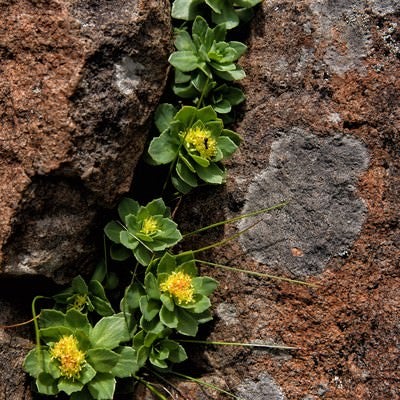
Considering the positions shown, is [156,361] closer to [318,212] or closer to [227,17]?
[318,212]

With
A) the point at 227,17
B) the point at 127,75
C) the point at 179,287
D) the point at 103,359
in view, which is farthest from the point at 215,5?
the point at 103,359

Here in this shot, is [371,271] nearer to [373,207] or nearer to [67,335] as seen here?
[373,207]

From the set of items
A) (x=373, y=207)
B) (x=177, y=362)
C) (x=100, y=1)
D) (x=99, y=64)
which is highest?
(x=100, y=1)

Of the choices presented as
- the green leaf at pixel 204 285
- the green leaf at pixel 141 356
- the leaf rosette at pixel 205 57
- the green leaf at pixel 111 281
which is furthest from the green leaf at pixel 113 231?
the leaf rosette at pixel 205 57

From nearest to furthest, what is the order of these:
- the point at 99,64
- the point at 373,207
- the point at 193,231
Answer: the point at 99,64 < the point at 373,207 < the point at 193,231

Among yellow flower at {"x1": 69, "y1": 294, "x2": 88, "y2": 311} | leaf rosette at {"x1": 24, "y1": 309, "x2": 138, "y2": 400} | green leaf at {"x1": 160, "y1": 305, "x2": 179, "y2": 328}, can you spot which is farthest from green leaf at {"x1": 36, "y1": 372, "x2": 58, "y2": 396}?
green leaf at {"x1": 160, "y1": 305, "x2": 179, "y2": 328}

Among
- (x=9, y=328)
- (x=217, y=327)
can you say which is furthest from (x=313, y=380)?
(x=9, y=328)
